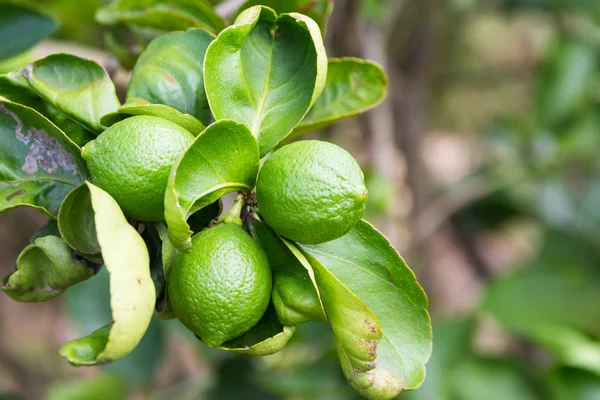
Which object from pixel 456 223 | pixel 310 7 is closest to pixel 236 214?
pixel 310 7

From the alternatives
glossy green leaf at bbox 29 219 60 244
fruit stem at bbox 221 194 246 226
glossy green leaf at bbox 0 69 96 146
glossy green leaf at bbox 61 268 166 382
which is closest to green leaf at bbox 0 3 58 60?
glossy green leaf at bbox 0 69 96 146

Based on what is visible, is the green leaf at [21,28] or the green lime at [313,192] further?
the green leaf at [21,28]

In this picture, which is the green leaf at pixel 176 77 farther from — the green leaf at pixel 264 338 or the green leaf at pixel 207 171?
the green leaf at pixel 264 338

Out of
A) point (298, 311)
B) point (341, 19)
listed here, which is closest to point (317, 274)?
point (298, 311)

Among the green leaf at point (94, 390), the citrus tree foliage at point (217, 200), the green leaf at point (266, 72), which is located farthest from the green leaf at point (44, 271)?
the green leaf at point (94, 390)

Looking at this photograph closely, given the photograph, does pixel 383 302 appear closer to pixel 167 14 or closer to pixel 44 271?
pixel 44 271

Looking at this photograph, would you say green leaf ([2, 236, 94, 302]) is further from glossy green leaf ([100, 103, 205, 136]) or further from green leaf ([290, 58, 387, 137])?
green leaf ([290, 58, 387, 137])
